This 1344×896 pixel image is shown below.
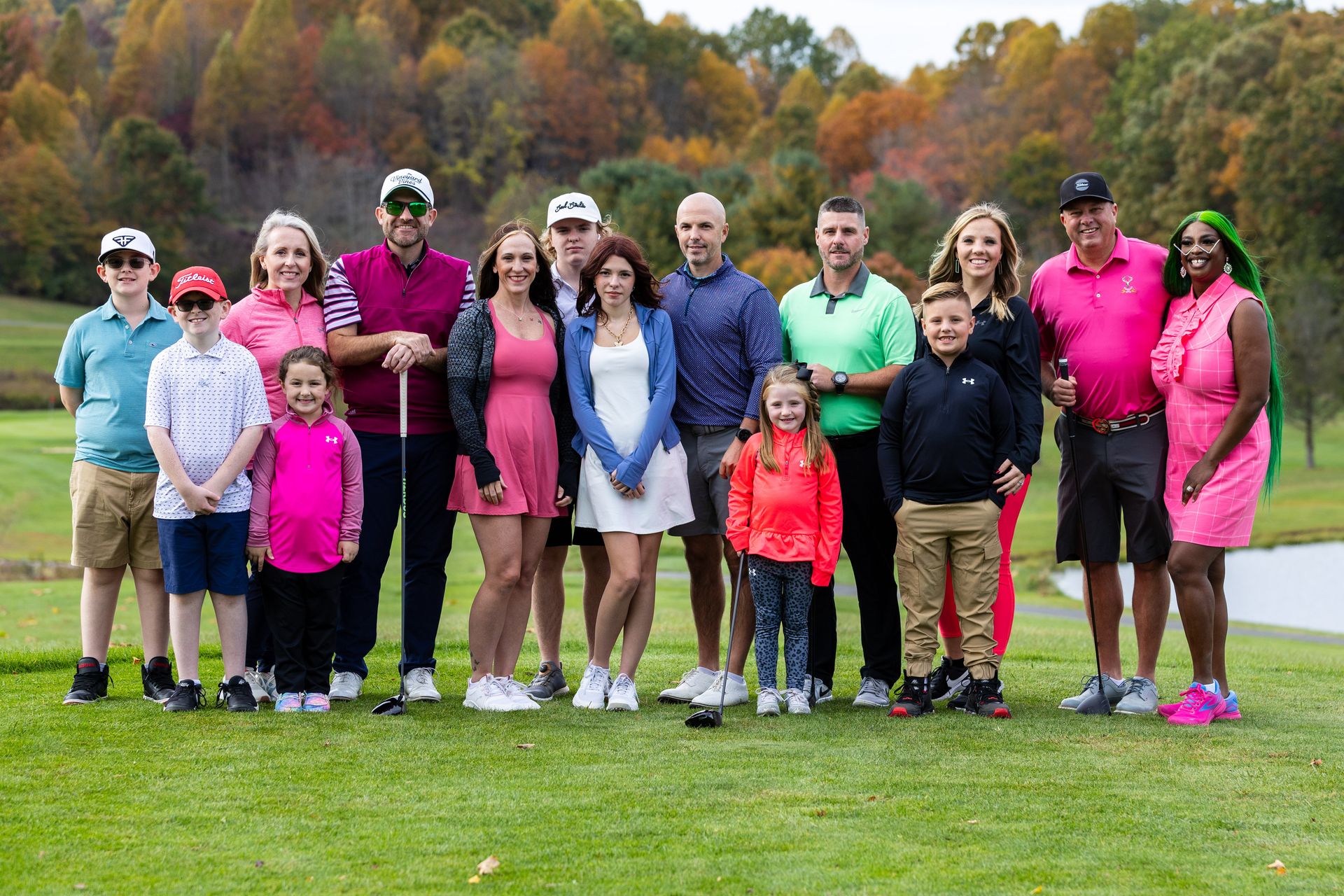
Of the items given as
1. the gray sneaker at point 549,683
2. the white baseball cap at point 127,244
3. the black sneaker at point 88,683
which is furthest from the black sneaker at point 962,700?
the white baseball cap at point 127,244

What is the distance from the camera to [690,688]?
6250 mm

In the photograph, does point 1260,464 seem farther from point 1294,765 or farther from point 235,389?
point 235,389

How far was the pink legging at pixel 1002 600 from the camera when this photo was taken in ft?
20.1

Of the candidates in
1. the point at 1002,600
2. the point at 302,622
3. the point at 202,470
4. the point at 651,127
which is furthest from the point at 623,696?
the point at 651,127

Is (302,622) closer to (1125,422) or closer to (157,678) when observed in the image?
(157,678)

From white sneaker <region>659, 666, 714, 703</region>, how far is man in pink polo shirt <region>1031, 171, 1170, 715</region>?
5.40 ft

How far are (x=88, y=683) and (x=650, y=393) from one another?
2.81 meters

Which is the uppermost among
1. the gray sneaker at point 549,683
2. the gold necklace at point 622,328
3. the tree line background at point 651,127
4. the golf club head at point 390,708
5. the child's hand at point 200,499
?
the tree line background at point 651,127

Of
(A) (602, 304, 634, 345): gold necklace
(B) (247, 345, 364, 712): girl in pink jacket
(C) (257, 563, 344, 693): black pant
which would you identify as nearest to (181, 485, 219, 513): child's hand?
(B) (247, 345, 364, 712): girl in pink jacket

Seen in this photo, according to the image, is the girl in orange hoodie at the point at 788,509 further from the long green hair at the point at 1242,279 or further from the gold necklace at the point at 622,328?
the long green hair at the point at 1242,279

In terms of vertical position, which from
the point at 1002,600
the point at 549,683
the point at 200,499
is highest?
the point at 200,499

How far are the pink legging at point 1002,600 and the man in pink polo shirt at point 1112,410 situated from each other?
9.4 inches

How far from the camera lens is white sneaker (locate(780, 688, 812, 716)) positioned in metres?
5.83

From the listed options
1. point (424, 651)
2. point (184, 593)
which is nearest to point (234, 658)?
point (184, 593)
